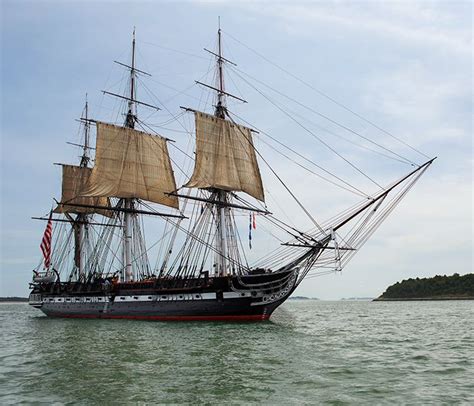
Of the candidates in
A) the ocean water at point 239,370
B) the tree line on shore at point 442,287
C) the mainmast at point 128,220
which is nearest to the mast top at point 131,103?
the mainmast at point 128,220

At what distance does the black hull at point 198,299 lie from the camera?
37438 mm

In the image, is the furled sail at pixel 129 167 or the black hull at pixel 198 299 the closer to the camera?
the black hull at pixel 198 299

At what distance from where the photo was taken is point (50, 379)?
52.2 feet

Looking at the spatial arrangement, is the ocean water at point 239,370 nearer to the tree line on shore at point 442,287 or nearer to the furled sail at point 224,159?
the furled sail at point 224,159

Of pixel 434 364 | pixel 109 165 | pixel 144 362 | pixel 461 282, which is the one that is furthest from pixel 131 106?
pixel 461 282

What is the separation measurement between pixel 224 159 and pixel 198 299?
49.6ft

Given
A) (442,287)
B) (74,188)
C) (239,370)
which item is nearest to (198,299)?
(239,370)

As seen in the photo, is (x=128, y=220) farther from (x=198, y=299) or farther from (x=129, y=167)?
(x=198, y=299)

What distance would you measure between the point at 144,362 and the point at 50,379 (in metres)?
3.81

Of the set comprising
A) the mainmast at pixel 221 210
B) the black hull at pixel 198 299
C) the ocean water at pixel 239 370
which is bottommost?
the ocean water at pixel 239 370

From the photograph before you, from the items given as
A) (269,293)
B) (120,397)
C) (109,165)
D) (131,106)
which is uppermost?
(131,106)

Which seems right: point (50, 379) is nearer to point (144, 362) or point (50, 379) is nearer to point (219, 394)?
point (144, 362)

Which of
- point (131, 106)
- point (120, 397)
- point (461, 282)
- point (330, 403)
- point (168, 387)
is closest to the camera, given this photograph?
point (330, 403)

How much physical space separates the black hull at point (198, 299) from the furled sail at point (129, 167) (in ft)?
37.0
